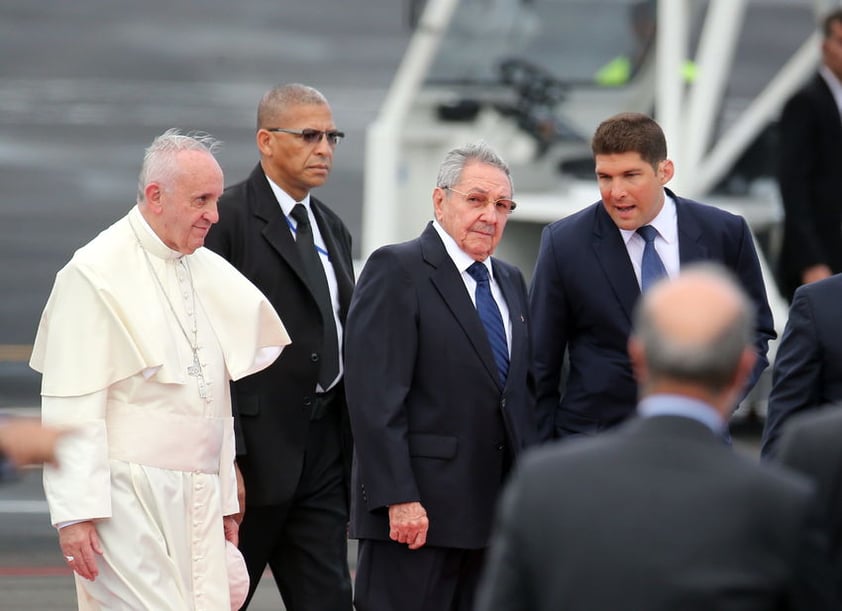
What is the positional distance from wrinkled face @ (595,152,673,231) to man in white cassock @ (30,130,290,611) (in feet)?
3.57

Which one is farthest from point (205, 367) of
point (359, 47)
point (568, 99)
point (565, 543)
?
point (359, 47)

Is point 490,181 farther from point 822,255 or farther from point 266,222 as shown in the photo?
point 822,255

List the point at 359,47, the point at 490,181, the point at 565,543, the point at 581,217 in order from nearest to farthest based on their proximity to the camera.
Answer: the point at 565,543
the point at 490,181
the point at 581,217
the point at 359,47

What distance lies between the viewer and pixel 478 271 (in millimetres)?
5215

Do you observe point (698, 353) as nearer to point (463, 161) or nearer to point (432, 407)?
point (432, 407)

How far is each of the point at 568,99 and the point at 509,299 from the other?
18.4ft

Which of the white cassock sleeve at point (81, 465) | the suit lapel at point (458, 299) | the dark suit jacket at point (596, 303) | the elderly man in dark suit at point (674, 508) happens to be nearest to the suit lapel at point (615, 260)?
the dark suit jacket at point (596, 303)

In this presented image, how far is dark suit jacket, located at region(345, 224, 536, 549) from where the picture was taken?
504 cm

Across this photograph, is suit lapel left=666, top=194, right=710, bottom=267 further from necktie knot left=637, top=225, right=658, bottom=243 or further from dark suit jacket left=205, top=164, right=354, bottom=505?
dark suit jacket left=205, top=164, right=354, bottom=505

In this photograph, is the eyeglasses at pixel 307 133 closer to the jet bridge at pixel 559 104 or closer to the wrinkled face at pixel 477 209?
the wrinkled face at pixel 477 209

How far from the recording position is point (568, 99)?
10.7 meters

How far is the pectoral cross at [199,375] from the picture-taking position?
490cm

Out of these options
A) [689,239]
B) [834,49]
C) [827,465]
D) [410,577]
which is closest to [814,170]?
[834,49]

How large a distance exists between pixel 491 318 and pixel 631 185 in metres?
0.57
